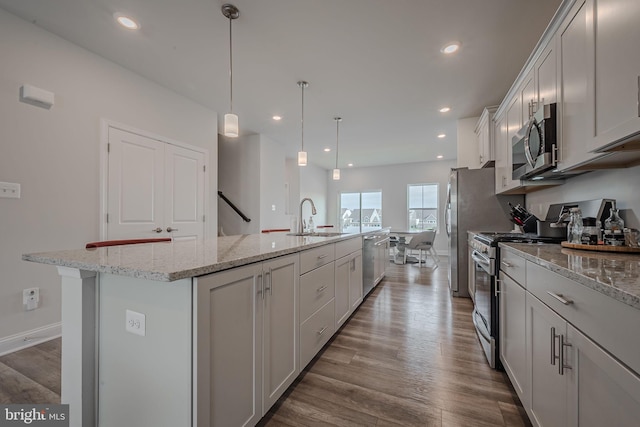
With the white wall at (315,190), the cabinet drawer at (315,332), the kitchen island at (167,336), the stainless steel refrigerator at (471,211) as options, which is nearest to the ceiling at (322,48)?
the stainless steel refrigerator at (471,211)

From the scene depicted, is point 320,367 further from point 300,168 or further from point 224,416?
point 300,168

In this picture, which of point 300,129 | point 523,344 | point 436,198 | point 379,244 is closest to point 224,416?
point 523,344

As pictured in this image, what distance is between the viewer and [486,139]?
3.44 metres

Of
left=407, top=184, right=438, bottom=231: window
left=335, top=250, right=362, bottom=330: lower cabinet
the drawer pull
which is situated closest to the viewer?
the drawer pull

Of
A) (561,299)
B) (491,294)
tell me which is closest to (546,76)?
(491,294)

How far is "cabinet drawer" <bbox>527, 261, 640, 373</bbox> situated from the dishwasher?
6.96 ft

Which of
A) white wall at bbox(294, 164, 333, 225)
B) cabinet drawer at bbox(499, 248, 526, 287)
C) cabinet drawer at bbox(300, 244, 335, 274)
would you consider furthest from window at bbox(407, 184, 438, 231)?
cabinet drawer at bbox(300, 244, 335, 274)

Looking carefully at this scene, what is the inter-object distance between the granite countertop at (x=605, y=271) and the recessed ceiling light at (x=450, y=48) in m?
2.11

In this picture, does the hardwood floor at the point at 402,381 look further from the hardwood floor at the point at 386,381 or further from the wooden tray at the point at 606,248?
the wooden tray at the point at 606,248

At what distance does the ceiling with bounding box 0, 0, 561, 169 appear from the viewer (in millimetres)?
2039

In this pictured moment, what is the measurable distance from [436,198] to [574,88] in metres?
6.44

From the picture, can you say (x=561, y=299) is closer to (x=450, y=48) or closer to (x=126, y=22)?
(x=450, y=48)

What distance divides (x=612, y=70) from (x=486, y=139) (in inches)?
98.3

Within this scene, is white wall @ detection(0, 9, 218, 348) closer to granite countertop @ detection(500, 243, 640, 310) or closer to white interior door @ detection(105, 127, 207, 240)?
white interior door @ detection(105, 127, 207, 240)
